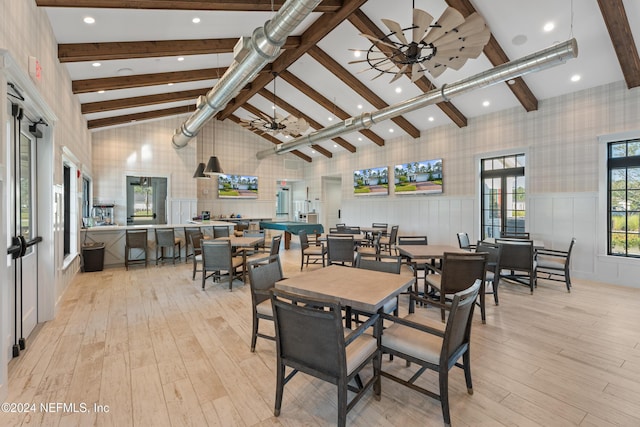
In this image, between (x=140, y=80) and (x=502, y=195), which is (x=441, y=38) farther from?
(x=140, y=80)

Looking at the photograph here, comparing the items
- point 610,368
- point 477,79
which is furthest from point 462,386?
point 477,79

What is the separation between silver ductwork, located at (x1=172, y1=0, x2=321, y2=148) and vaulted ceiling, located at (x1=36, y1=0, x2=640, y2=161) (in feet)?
1.68

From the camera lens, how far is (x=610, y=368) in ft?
8.64

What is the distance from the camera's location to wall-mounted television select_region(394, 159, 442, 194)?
8.46 m

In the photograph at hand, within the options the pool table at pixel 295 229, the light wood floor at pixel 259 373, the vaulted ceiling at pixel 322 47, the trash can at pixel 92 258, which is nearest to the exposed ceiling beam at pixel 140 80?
the vaulted ceiling at pixel 322 47

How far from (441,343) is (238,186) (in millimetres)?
11150

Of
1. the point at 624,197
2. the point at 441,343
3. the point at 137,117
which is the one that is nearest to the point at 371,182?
the point at 624,197

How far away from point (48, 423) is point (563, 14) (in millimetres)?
7343

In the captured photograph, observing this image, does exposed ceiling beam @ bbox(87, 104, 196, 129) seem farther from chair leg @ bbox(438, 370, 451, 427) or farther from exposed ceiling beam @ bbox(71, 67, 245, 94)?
chair leg @ bbox(438, 370, 451, 427)

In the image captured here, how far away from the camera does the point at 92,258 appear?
632 centimetres

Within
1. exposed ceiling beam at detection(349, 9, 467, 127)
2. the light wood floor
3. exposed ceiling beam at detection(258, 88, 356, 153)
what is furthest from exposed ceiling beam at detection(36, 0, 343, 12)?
exposed ceiling beam at detection(258, 88, 356, 153)

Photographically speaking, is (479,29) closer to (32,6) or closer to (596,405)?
(596,405)

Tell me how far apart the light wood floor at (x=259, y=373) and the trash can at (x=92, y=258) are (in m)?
2.51

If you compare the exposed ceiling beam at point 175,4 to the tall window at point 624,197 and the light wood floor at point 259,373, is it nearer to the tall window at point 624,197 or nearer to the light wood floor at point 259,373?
the light wood floor at point 259,373
